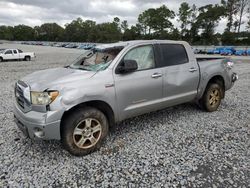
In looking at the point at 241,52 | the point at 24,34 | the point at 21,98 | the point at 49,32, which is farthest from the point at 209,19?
the point at 24,34

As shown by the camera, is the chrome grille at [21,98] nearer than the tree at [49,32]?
Yes

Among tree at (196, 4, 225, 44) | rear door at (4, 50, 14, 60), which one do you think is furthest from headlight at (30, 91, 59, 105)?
tree at (196, 4, 225, 44)

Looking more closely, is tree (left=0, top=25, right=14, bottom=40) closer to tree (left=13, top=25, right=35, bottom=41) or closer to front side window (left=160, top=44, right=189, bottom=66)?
tree (left=13, top=25, right=35, bottom=41)

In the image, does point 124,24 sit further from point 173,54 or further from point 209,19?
point 173,54

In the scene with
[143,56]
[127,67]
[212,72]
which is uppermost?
[143,56]

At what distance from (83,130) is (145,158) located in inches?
40.5

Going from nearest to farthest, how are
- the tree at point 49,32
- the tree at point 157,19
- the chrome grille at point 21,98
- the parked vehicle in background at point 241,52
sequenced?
1. the chrome grille at point 21,98
2. the parked vehicle in background at point 241,52
3. the tree at point 157,19
4. the tree at point 49,32

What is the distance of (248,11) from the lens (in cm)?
5791

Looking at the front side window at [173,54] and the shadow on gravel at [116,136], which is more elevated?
the front side window at [173,54]

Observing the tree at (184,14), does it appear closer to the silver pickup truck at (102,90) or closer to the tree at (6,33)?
the silver pickup truck at (102,90)

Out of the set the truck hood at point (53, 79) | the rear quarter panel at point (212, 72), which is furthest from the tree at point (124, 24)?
the truck hood at point (53, 79)

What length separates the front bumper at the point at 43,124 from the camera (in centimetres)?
273

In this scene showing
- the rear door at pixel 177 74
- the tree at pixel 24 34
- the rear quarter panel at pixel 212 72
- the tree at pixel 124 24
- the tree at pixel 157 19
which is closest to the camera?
the rear door at pixel 177 74

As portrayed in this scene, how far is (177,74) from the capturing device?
3998mm
